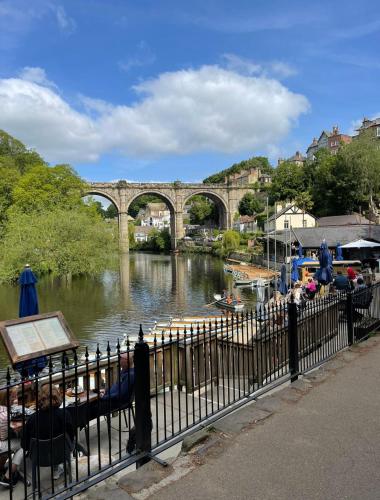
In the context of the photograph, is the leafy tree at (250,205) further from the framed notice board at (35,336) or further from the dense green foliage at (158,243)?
the framed notice board at (35,336)

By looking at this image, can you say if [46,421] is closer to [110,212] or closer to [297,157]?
[297,157]

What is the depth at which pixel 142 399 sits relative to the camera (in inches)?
176

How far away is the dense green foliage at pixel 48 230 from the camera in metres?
28.0

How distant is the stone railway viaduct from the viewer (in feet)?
280

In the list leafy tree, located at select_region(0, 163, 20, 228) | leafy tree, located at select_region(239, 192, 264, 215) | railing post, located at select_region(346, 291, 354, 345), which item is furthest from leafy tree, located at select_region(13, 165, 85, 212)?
leafy tree, located at select_region(239, 192, 264, 215)

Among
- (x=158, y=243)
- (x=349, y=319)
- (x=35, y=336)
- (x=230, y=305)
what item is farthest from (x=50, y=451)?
(x=158, y=243)

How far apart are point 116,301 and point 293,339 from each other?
889 inches

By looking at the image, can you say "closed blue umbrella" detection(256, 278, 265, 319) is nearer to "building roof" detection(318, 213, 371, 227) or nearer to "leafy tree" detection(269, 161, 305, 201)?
"building roof" detection(318, 213, 371, 227)

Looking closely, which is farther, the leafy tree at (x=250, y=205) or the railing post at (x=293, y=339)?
the leafy tree at (x=250, y=205)

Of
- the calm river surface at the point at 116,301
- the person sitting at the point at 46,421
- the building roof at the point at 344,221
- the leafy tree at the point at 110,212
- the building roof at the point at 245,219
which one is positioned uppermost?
the leafy tree at the point at 110,212

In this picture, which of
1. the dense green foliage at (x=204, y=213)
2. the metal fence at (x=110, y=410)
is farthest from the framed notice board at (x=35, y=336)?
the dense green foliage at (x=204, y=213)

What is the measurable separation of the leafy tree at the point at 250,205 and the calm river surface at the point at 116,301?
50.7m

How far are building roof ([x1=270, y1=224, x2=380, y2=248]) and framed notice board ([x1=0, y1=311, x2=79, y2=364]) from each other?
32.9 metres

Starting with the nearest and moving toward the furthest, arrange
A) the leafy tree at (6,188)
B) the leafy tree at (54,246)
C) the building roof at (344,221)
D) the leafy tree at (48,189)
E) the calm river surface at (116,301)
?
the calm river surface at (116,301) < the leafy tree at (54,246) < the leafy tree at (48,189) < the leafy tree at (6,188) < the building roof at (344,221)
